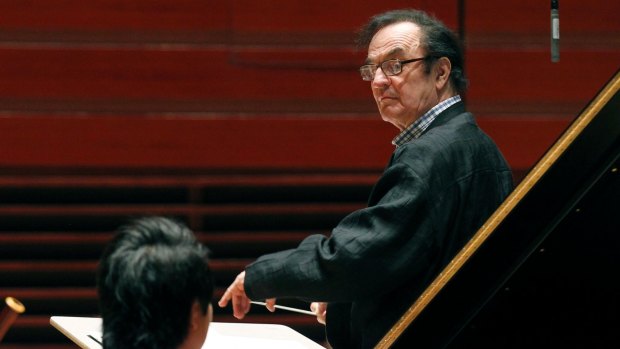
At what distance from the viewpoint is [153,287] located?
137 centimetres

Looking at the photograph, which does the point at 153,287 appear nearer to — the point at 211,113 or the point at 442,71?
the point at 442,71

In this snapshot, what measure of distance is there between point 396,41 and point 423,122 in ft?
0.57

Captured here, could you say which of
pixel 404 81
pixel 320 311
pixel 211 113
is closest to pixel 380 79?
pixel 404 81

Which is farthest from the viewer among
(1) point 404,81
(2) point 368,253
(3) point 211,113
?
(3) point 211,113

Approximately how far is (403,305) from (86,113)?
7.17ft

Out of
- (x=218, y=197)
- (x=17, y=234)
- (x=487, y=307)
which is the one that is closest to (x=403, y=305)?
(x=487, y=307)

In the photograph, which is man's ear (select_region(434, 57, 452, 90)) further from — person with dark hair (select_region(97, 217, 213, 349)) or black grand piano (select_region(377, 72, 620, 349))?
person with dark hair (select_region(97, 217, 213, 349))

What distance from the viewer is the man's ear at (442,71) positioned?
2287 mm

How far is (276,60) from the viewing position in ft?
13.2

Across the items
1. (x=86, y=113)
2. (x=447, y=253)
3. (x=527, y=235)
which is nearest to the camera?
(x=527, y=235)

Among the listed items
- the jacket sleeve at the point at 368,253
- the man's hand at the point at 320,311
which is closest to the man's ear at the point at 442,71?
the jacket sleeve at the point at 368,253

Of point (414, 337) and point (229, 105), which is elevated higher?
point (229, 105)

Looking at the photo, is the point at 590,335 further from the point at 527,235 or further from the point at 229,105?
the point at 229,105

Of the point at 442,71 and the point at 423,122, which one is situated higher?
the point at 442,71
